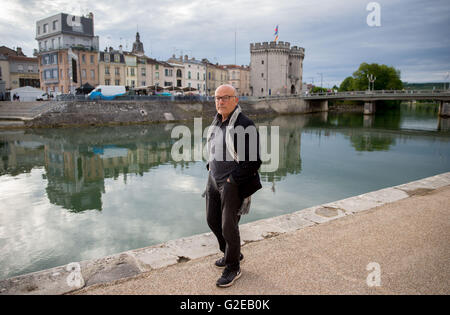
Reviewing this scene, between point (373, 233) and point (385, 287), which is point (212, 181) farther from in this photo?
point (373, 233)

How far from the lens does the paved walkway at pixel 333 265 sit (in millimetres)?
3297

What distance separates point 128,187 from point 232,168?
322 inches

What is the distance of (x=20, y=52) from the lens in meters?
58.2

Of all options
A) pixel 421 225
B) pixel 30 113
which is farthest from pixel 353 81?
pixel 421 225

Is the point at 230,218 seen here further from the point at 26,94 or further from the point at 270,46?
the point at 270,46

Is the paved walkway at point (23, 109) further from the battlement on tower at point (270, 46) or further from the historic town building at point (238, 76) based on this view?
the historic town building at point (238, 76)

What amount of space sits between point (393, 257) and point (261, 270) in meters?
1.69

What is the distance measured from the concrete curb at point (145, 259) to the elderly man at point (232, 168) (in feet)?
2.52

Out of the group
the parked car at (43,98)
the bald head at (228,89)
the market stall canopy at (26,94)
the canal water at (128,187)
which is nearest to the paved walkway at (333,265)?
the bald head at (228,89)

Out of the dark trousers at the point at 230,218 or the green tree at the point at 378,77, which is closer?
the dark trousers at the point at 230,218

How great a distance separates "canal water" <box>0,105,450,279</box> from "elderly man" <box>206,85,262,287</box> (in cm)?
349

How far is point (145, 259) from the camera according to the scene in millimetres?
3996

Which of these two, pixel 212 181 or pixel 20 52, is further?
pixel 20 52

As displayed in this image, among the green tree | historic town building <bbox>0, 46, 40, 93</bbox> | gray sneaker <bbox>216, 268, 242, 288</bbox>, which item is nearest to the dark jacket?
gray sneaker <bbox>216, 268, 242, 288</bbox>
